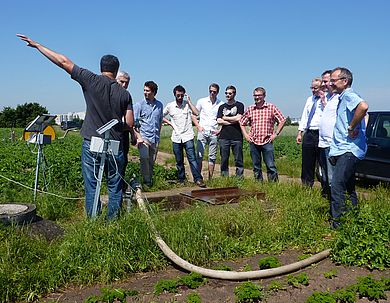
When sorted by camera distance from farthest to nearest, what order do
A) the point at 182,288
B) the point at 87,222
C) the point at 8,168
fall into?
the point at 8,168 → the point at 87,222 → the point at 182,288

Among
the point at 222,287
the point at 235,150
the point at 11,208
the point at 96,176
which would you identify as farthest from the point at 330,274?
the point at 235,150

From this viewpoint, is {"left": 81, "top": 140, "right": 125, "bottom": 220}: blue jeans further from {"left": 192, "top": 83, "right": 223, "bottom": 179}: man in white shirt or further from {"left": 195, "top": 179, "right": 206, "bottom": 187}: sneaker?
{"left": 192, "top": 83, "right": 223, "bottom": 179}: man in white shirt

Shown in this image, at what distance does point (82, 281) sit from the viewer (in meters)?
4.16

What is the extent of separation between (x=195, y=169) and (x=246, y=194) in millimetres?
2087

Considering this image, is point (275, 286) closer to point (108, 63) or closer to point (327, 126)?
point (108, 63)

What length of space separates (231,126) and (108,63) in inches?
168

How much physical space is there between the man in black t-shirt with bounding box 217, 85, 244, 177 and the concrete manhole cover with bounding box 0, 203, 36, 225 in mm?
4622

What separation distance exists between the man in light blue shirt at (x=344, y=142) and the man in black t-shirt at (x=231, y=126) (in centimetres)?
367

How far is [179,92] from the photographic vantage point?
356 inches

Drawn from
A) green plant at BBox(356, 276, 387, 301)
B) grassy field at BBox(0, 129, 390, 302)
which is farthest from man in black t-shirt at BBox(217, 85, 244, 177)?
green plant at BBox(356, 276, 387, 301)

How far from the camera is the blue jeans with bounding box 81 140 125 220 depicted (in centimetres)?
539

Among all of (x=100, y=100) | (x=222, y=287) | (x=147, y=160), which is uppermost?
(x=100, y=100)

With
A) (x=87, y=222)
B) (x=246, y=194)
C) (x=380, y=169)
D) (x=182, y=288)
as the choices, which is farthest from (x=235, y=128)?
(x=182, y=288)

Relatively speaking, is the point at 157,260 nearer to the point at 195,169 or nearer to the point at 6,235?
the point at 6,235
